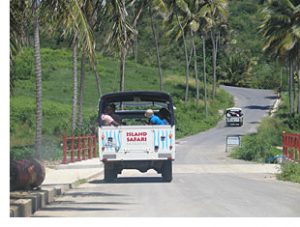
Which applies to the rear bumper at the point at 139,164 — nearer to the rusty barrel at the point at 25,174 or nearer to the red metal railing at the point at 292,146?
the rusty barrel at the point at 25,174

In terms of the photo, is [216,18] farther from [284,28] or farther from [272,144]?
[272,144]

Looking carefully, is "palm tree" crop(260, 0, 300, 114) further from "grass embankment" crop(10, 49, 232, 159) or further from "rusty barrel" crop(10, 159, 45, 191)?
"rusty barrel" crop(10, 159, 45, 191)

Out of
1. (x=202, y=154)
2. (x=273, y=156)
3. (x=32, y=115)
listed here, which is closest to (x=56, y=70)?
(x=32, y=115)

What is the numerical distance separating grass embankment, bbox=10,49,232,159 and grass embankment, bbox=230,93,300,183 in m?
6.82

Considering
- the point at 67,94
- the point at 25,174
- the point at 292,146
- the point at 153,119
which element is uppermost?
the point at 67,94

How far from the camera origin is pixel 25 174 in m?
15.2

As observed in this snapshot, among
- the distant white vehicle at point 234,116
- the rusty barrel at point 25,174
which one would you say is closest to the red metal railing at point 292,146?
the rusty barrel at point 25,174

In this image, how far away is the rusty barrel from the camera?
14.9 metres

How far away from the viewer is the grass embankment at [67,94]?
47.6m

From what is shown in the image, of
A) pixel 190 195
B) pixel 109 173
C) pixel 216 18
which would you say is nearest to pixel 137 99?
pixel 109 173

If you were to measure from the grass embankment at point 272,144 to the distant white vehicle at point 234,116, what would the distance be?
308 centimetres

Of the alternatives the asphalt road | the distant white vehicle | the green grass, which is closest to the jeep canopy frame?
the asphalt road

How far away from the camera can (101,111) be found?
67.5 ft

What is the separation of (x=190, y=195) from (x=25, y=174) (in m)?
3.63
